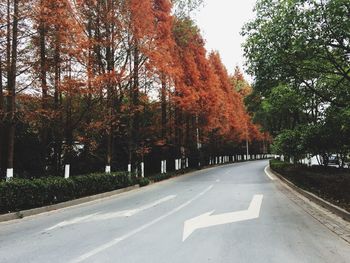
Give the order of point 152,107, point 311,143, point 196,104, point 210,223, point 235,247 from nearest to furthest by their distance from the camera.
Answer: point 235,247 → point 210,223 → point 311,143 → point 152,107 → point 196,104

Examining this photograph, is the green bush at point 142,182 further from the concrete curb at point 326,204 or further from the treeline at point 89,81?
the concrete curb at point 326,204

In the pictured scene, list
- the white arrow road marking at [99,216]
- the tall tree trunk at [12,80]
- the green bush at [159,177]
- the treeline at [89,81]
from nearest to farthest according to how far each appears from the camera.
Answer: the white arrow road marking at [99,216] → the tall tree trunk at [12,80] → the treeline at [89,81] → the green bush at [159,177]

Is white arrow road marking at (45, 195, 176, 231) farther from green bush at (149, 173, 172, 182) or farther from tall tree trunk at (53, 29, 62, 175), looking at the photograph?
green bush at (149, 173, 172, 182)

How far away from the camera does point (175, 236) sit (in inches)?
315

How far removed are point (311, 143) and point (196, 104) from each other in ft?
59.6

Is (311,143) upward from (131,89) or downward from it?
downward

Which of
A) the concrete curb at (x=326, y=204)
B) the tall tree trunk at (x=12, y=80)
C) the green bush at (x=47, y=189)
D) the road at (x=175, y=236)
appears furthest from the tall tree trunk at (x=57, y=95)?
the concrete curb at (x=326, y=204)

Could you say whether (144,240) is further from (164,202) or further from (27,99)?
(27,99)

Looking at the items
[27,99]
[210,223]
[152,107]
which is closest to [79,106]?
[27,99]

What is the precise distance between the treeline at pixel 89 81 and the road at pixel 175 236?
5263mm

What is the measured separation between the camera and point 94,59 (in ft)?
66.2

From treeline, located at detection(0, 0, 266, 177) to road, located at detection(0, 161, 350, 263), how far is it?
17.3ft

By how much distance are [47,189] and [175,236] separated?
24.1 feet

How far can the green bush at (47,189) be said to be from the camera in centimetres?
1216
